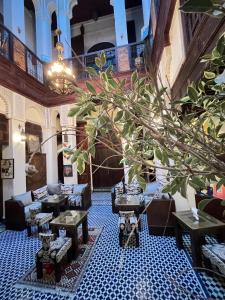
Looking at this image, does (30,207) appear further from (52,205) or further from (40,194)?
(40,194)

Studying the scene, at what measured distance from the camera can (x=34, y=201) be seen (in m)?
5.48

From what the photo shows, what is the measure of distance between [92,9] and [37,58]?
4.45m

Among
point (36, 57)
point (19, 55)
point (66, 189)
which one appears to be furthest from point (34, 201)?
point (36, 57)

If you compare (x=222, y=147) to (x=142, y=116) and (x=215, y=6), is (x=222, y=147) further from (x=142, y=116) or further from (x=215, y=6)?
(x=215, y=6)

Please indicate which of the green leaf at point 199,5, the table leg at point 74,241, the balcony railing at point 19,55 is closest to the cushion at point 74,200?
the table leg at point 74,241

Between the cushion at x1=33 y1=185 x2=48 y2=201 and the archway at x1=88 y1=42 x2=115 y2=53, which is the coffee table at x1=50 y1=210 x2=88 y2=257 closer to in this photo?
the cushion at x1=33 y1=185 x2=48 y2=201

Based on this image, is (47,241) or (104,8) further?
(104,8)

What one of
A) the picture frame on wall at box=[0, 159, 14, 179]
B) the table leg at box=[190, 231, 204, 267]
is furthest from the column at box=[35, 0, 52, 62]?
the table leg at box=[190, 231, 204, 267]

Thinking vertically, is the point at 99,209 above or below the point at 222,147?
below

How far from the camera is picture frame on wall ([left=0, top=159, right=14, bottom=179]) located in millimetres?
5438

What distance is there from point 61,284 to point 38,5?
924 centimetres

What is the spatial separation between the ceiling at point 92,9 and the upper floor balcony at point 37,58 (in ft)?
9.71

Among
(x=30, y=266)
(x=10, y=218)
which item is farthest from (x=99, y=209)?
(x=30, y=266)

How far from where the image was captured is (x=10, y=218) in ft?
15.3
